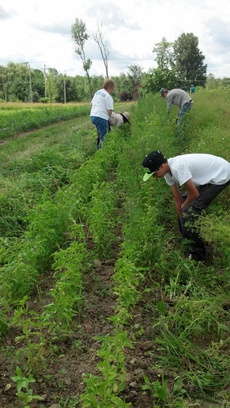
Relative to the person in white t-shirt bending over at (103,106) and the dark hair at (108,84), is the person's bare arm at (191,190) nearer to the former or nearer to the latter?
the person in white t-shirt bending over at (103,106)

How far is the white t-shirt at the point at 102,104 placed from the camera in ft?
28.2

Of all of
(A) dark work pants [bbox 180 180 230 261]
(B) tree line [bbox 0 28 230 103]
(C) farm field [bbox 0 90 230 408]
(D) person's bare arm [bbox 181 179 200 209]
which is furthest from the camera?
(B) tree line [bbox 0 28 230 103]

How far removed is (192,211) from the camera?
4293 mm

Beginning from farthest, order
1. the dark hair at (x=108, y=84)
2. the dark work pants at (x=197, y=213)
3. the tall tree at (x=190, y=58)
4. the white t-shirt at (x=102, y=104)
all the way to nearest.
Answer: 1. the tall tree at (x=190, y=58)
2. the dark hair at (x=108, y=84)
3. the white t-shirt at (x=102, y=104)
4. the dark work pants at (x=197, y=213)

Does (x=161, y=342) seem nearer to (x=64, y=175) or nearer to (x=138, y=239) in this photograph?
(x=138, y=239)

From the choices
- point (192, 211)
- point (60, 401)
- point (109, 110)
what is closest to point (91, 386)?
point (60, 401)

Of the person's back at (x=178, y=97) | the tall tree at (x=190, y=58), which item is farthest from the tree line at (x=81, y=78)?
the person's back at (x=178, y=97)

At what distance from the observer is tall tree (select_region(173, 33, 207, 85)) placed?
55.5m

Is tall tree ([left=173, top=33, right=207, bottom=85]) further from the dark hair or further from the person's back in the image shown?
the dark hair

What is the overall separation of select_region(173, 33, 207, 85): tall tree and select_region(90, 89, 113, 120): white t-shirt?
4974 centimetres

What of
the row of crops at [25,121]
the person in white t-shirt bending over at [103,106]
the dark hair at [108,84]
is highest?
the dark hair at [108,84]

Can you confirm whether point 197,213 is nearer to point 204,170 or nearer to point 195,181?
point 195,181

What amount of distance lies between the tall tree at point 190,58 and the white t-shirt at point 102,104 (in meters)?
49.7

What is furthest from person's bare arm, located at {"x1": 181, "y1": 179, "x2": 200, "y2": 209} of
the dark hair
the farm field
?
the dark hair
